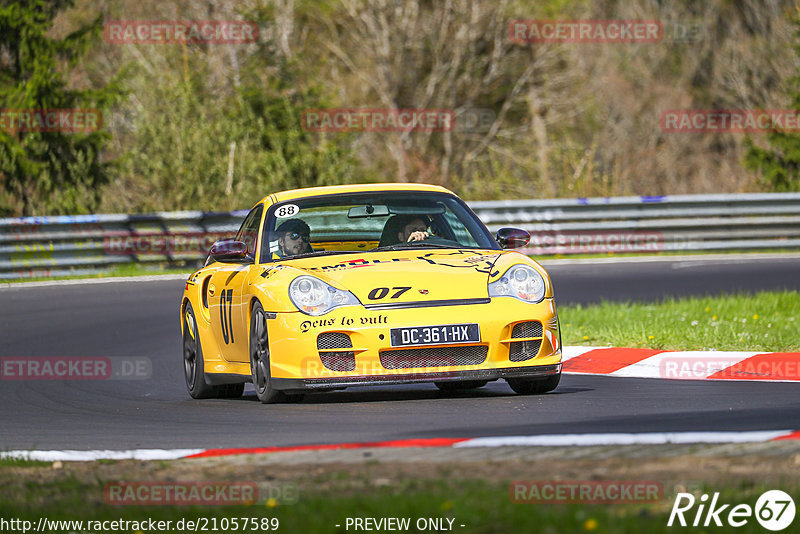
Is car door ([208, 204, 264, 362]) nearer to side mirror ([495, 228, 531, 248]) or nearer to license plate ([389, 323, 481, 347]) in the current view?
license plate ([389, 323, 481, 347])

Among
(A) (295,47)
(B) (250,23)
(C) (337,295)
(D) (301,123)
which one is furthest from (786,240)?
(A) (295,47)

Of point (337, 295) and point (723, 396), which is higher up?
point (337, 295)

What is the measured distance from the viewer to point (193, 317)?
10672 millimetres

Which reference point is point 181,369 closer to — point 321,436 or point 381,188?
point 381,188

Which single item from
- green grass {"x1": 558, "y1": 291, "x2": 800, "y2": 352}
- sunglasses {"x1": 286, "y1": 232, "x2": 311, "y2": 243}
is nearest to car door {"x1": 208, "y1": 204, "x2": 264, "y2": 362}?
sunglasses {"x1": 286, "y1": 232, "x2": 311, "y2": 243}

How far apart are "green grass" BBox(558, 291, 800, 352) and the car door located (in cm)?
346

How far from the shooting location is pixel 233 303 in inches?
381

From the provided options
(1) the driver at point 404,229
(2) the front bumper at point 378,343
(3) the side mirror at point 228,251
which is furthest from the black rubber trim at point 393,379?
(1) the driver at point 404,229

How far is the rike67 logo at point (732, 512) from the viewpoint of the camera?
4.62 meters

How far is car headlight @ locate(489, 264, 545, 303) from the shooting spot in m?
8.84

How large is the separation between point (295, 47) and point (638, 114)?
42.4ft

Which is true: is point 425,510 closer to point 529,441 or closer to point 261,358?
point 529,441

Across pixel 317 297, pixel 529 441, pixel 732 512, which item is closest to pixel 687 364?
pixel 317 297

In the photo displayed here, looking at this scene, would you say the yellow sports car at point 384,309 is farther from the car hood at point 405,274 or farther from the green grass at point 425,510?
the green grass at point 425,510
